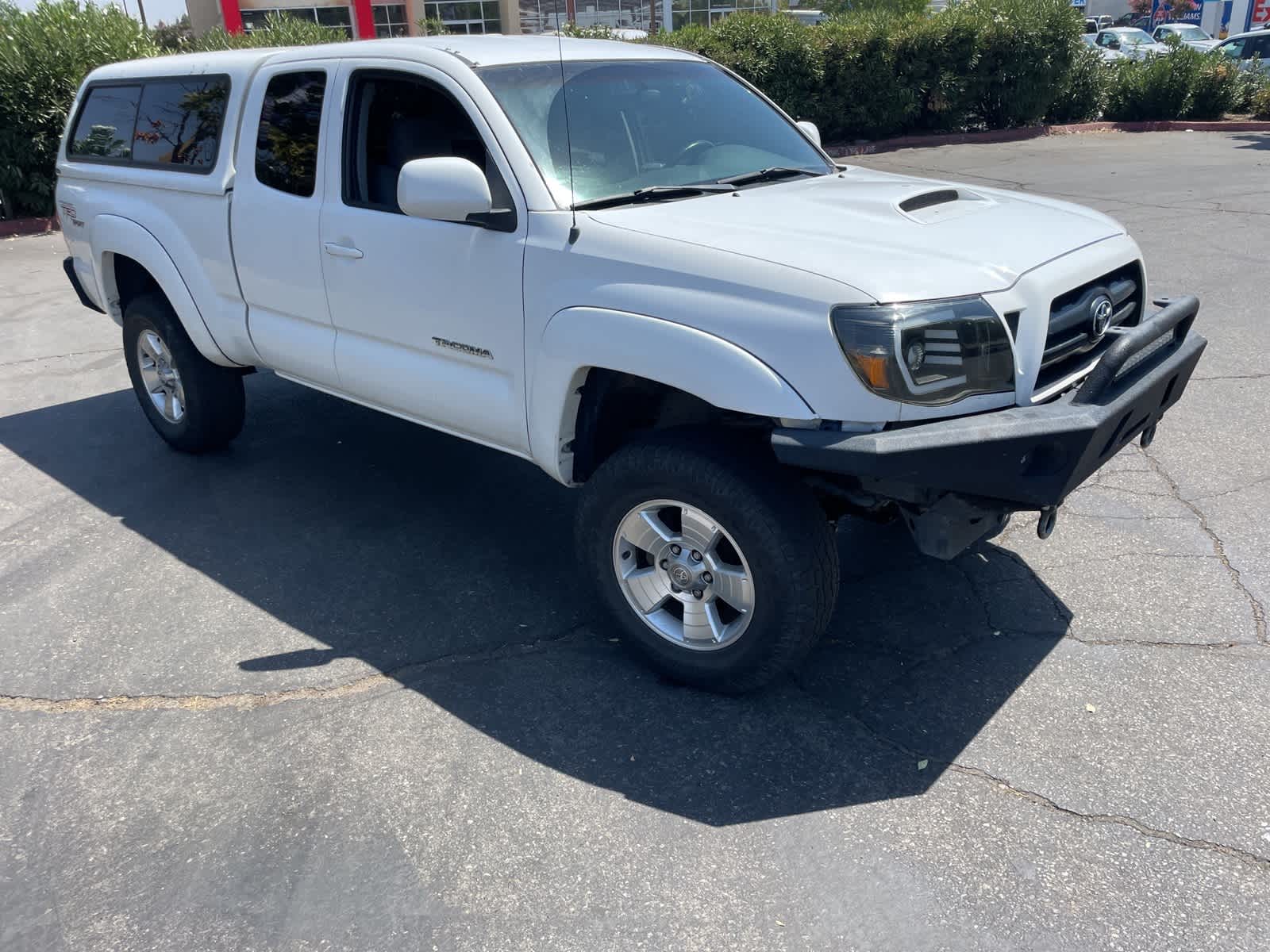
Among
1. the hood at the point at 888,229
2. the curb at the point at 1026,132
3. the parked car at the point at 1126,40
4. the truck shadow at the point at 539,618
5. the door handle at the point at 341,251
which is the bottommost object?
the curb at the point at 1026,132

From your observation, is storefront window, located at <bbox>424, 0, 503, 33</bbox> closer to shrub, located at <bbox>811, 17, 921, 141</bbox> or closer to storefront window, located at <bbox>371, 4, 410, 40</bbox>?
storefront window, located at <bbox>371, 4, 410, 40</bbox>

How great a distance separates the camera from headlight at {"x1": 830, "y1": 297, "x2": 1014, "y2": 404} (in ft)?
9.32

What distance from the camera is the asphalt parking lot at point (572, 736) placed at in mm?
2678

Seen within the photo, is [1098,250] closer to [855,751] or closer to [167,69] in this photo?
[855,751]

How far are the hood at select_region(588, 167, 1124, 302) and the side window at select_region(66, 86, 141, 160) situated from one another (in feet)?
11.0

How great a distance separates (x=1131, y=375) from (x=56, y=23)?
14143 mm

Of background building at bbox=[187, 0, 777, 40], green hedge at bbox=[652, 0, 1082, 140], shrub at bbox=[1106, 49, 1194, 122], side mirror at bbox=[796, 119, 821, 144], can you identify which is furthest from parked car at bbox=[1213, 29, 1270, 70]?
side mirror at bbox=[796, 119, 821, 144]

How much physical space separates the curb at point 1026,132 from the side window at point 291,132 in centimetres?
1403

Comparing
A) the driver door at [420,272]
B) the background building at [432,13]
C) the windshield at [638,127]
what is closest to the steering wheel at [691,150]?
the windshield at [638,127]

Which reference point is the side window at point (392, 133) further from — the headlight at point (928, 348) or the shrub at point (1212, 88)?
the shrub at point (1212, 88)

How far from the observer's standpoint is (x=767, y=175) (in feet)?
13.5

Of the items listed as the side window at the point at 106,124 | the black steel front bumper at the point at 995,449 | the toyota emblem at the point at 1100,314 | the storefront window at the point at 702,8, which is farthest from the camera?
the storefront window at the point at 702,8

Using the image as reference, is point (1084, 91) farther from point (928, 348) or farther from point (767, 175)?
point (928, 348)

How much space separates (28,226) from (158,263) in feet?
31.0
